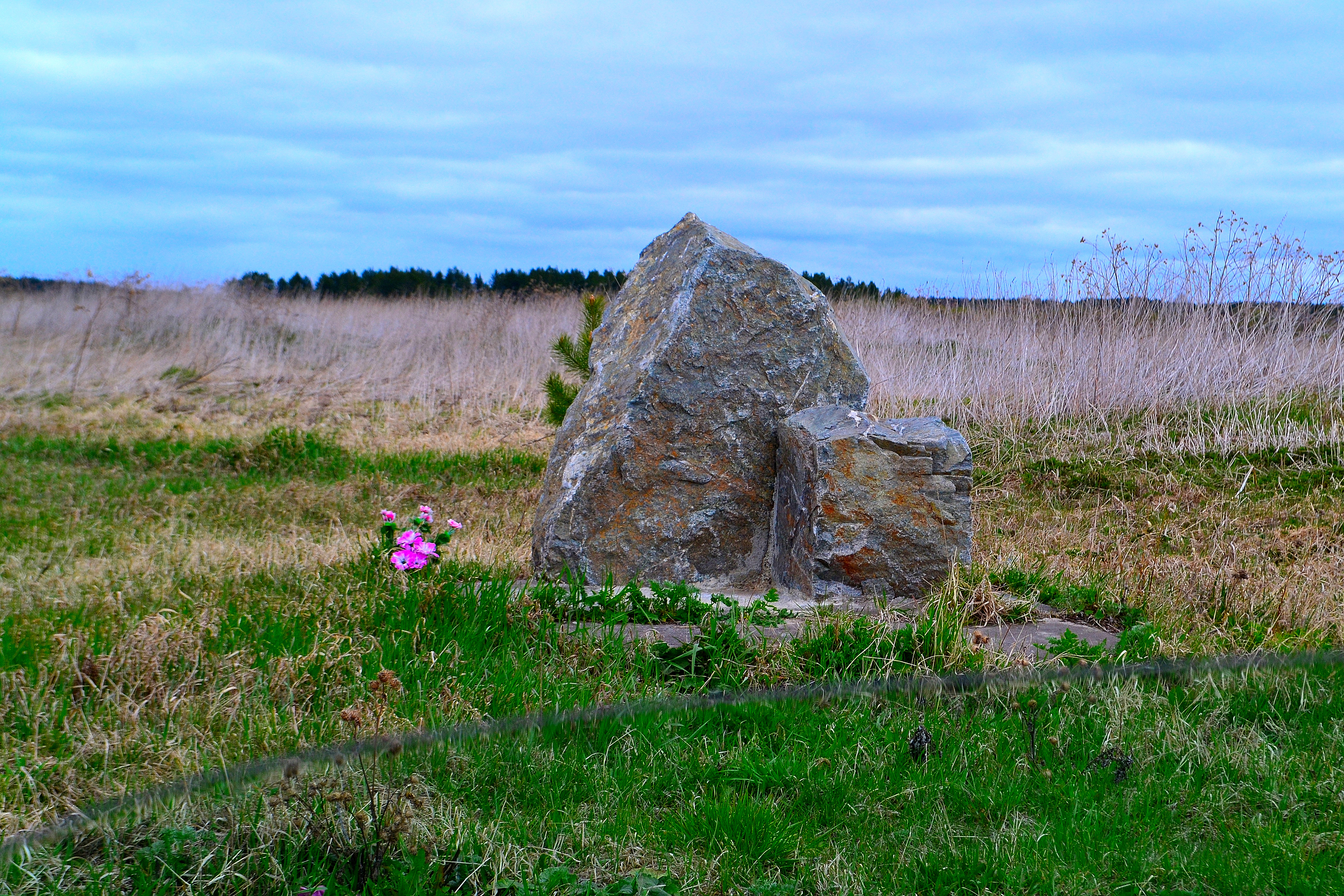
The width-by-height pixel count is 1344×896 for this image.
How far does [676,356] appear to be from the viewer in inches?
184

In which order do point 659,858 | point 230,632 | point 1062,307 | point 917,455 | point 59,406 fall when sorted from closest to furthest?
point 659,858 < point 230,632 < point 917,455 < point 1062,307 < point 59,406

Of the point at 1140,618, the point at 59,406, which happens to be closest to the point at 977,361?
the point at 1140,618

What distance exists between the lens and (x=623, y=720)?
3.19 meters

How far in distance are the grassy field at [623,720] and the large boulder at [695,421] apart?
1.70 ft

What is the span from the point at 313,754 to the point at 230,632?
110cm

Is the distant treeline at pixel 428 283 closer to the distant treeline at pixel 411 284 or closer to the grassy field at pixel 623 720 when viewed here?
the distant treeline at pixel 411 284

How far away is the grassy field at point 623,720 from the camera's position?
244cm

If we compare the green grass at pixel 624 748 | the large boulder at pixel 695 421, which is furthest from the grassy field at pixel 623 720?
the large boulder at pixel 695 421

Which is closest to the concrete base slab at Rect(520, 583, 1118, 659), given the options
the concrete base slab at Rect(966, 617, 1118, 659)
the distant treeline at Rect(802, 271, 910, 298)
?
the concrete base slab at Rect(966, 617, 1118, 659)

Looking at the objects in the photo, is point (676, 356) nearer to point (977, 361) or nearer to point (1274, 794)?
point (1274, 794)

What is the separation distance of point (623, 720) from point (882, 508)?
1659 millimetres

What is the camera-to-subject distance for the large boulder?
4.61 meters

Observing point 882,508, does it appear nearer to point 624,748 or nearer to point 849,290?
point 624,748

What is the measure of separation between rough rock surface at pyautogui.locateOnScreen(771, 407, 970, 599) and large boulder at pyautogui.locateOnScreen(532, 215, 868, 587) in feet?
1.58
